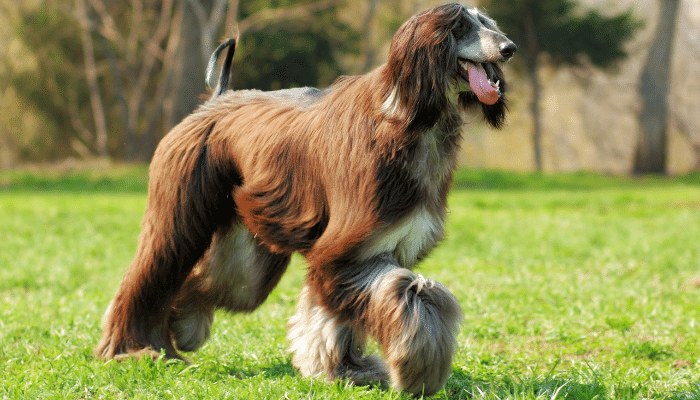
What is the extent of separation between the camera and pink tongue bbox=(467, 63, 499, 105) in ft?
9.97

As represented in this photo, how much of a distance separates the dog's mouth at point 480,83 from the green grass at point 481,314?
125 centimetres

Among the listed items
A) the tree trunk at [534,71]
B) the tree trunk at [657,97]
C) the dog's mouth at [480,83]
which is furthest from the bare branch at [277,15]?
the dog's mouth at [480,83]

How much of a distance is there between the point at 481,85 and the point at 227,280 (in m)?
1.89

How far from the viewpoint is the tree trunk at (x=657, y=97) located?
2261 cm

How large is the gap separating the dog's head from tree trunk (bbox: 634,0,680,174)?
71.6 ft

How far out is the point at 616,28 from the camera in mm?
24406

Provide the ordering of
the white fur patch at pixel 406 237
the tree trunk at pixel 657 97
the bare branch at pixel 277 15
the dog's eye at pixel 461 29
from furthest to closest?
the tree trunk at pixel 657 97 → the bare branch at pixel 277 15 → the white fur patch at pixel 406 237 → the dog's eye at pixel 461 29

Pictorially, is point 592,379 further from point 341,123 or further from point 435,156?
point 341,123

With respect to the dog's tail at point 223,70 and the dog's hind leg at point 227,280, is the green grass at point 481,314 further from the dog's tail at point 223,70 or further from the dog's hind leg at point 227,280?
Result: the dog's tail at point 223,70

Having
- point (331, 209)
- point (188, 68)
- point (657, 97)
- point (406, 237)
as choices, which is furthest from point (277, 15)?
point (406, 237)

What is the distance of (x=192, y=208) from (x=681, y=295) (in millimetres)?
3983

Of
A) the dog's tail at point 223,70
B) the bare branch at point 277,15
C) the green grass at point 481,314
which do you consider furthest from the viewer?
the bare branch at point 277,15

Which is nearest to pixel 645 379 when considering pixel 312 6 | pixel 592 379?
pixel 592 379

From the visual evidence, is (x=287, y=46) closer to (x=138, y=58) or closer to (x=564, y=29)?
(x=138, y=58)
